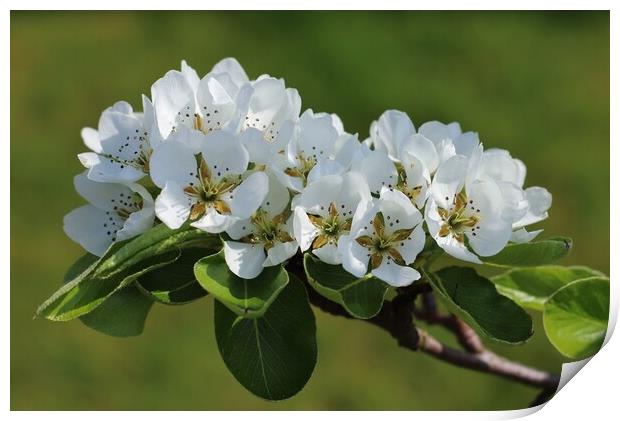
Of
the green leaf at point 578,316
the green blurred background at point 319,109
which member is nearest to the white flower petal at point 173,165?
the green leaf at point 578,316

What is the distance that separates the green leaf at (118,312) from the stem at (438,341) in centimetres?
15

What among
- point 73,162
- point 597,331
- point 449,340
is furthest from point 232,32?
point 597,331

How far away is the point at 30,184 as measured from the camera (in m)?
2.33

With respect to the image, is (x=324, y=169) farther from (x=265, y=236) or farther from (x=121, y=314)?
(x=121, y=314)

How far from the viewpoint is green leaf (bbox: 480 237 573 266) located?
2.42 ft

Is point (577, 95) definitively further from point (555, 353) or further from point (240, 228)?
point (240, 228)

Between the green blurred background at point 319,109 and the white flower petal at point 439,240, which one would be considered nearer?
the white flower petal at point 439,240

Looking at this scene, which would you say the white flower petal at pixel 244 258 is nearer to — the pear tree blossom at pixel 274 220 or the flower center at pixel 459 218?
the pear tree blossom at pixel 274 220

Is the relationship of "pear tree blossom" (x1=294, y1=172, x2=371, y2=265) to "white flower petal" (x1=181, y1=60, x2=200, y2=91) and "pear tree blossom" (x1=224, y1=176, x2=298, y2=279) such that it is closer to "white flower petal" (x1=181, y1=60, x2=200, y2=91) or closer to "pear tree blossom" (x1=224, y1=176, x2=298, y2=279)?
"pear tree blossom" (x1=224, y1=176, x2=298, y2=279)

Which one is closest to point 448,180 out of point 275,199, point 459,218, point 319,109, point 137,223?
point 459,218

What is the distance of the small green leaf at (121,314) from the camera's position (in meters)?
0.76

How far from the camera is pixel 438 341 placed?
3.23ft

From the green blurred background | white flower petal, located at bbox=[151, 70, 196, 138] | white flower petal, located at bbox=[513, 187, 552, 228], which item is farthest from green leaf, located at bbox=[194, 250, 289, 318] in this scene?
the green blurred background

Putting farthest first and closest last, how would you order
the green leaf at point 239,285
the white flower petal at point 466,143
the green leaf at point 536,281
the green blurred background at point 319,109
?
the green blurred background at point 319,109 < the green leaf at point 536,281 < the white flower petal at point 466,143 < the green leaf at point 239,285
